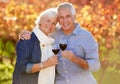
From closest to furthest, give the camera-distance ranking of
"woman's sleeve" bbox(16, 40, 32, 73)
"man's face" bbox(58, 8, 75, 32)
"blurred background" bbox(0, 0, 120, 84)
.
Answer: "woman's sleeve" bbox(16, 40, 32, 73) → "man's face" bbox(58, 8, 75, 32) → "blurred background" bbox(0, 0, 120, 84)

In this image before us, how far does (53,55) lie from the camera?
382cm

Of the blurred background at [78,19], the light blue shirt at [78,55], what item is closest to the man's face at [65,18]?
the light blue shirt at [78,55]

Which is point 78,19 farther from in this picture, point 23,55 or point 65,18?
point 23,55

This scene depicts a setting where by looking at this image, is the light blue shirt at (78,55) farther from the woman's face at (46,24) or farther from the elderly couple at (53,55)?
the woman's face at (46,24)

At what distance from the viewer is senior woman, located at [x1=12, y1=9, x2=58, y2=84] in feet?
12.3

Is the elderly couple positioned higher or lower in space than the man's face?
lower

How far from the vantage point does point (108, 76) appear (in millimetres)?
7078

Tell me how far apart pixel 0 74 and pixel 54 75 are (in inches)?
114

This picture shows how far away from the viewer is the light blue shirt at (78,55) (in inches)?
156

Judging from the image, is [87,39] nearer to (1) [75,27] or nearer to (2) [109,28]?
(1) [75,27]

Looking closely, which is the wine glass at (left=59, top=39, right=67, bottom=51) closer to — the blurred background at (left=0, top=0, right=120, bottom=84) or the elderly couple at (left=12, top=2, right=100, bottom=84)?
the elderly couple at (left=12, top=2, right=100, bottom=84)

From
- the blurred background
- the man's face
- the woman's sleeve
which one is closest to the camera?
the woman's sleeve

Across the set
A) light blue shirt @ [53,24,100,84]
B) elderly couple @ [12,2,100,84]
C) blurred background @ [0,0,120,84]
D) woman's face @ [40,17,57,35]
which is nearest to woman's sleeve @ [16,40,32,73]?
elderly couple @ [12,2,100,84]

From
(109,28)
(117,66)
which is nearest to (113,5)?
(109,28)
